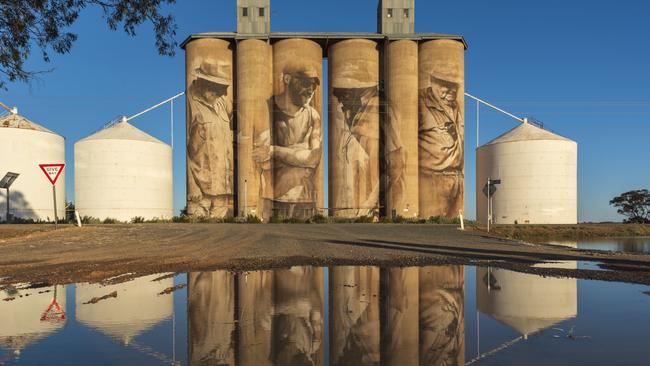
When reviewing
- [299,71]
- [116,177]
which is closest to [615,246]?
[299,71]

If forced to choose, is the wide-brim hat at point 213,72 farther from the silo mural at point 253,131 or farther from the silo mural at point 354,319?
the silo mural at point 354,319

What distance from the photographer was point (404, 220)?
152 feet

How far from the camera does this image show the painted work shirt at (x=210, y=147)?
52.1 m

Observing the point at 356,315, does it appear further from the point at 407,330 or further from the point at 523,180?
the point at 523,180

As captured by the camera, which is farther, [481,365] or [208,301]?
[208,301]

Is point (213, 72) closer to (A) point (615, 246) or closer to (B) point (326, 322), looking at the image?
(A) point (615, 246)

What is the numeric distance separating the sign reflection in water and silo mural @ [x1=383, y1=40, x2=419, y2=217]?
42.5 m

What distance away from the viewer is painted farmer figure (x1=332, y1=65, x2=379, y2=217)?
5247 cm

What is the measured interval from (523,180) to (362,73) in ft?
75.2

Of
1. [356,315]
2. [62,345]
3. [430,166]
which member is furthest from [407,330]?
[430,166]

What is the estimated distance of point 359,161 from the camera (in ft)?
173

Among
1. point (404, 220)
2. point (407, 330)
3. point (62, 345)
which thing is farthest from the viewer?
point (404, 220)

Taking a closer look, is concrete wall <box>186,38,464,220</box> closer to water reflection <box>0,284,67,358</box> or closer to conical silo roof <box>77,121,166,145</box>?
conical silo roof <box>77,121,166,145</box>

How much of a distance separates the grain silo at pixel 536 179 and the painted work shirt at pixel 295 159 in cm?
2268
